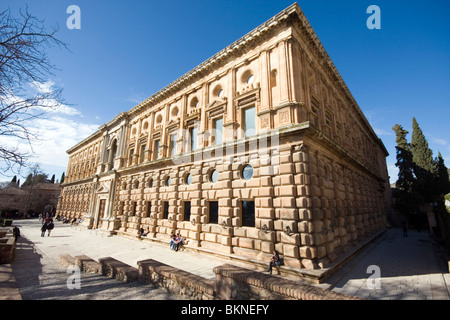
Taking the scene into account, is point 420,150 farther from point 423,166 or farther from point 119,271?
point 119,271

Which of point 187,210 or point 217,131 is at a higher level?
point 217,131

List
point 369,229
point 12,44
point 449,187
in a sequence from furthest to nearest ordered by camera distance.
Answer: point 449,187
point 369,229
point 12,44

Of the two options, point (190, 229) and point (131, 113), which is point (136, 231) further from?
point (131, 113)

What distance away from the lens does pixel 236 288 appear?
18.6 ft

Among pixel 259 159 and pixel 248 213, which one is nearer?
pixel 259 159

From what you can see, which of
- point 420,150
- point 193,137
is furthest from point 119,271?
point 420,150

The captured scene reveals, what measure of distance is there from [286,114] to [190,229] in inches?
384

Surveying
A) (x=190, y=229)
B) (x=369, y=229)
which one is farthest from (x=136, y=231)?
(x=369, y=229)

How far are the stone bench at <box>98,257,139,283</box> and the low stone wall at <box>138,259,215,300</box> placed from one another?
0.97 ft

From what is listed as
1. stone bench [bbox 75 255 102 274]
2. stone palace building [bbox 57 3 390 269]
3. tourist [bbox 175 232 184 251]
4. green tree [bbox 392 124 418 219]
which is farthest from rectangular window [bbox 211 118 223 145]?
green tree [bbox 392 124 418 219]

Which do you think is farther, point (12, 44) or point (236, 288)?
point (12, 44)

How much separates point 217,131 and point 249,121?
285cm

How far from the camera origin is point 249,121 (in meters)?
12.9

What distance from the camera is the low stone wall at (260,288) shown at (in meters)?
4.34
